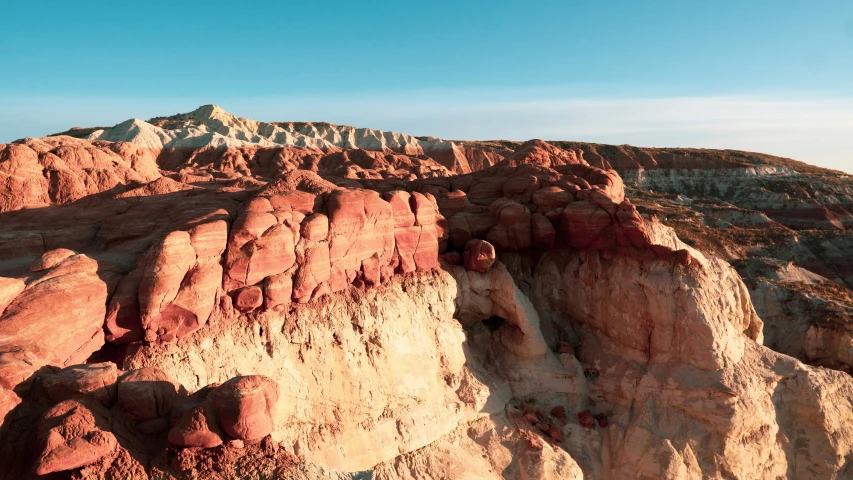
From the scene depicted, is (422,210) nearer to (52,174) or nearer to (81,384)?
(81,384)

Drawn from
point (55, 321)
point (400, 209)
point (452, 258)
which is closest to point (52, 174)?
point (55, 321)

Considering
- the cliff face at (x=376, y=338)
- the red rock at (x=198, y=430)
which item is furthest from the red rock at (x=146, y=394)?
the red rock at (x=198, y=430)

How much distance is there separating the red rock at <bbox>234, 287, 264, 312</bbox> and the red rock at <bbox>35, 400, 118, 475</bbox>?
4735mm

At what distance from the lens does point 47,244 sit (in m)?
14.2

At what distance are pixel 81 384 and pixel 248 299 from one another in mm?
4548

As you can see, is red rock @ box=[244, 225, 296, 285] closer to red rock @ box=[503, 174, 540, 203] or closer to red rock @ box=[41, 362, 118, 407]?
red rock @ box=[41, 362, 118, 407]

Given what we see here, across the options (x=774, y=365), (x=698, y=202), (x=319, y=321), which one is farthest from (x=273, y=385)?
(x=698, y=202)

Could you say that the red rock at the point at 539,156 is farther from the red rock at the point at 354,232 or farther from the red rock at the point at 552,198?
the red rock at the point at 354,232

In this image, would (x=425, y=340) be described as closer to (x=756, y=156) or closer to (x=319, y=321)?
(x=319, y=321)

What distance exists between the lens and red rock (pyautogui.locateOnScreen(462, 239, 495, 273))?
63.6ft

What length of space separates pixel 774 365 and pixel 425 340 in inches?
531

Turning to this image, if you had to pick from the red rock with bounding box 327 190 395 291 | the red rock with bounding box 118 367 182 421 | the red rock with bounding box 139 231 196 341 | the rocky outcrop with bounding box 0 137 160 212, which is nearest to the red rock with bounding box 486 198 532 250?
the red rock with bounding box 327 190 395 291

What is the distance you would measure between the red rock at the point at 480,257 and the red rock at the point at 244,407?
11.0 metres

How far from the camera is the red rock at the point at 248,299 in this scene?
1342cm
